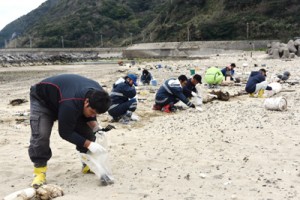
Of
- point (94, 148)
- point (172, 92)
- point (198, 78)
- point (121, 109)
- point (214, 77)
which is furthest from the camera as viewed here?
point (214, 77)

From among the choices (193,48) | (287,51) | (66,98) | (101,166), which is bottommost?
(101,166)

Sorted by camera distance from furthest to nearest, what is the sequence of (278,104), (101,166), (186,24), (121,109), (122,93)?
(186,24) < (122,93) < (121,109) < (278,104) < (101,166)

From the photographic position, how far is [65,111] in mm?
4316

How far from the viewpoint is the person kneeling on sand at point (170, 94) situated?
971 cm

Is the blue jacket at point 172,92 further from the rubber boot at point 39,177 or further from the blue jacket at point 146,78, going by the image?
the blue jacket at point 146,78

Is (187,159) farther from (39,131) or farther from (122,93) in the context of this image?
(122,93)

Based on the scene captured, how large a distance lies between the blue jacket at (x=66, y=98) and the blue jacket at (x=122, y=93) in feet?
13.8

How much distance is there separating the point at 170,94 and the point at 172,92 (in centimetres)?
8

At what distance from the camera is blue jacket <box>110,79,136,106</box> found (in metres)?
8.99

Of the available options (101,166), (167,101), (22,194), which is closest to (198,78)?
(167,101)

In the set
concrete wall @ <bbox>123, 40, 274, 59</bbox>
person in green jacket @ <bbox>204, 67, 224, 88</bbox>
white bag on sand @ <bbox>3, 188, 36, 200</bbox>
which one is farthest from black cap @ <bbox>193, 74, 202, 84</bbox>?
concrete wall @ <bbox>123, 40, 274, 59</bbox>

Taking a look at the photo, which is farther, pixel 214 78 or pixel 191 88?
pixel 214 78

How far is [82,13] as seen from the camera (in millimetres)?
134500

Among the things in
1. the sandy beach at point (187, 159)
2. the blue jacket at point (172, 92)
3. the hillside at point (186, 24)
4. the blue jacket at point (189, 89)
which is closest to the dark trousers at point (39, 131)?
the sandy beach at point (187, 159)
